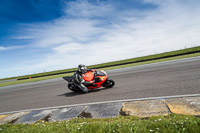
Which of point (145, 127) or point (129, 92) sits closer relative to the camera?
point (145, 127)

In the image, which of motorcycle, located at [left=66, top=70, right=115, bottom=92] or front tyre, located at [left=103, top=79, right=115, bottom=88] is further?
front tyre, located at [left=103, top=79, right=115, bottom=88]

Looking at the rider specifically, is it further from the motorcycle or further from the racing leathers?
the motorcycle

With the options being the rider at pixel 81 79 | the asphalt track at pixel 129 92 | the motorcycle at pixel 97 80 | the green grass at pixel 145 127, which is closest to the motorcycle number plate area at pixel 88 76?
the motorcycle at pixel 97 80

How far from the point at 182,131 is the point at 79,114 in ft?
9.91

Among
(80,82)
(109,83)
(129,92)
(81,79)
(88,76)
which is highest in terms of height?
(88,76)

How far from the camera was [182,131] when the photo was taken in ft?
8.48

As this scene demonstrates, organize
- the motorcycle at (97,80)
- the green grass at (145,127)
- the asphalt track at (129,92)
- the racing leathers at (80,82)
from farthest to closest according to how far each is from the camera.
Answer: the motorcycle at (97,80) → the racing leathers at (80,82) → the asphalt track at (129,92) → the green grass at (145,127)

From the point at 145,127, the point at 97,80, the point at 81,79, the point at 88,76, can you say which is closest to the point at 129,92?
the point at 97,80

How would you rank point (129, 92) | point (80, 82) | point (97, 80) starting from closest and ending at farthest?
point (129, 92) → point (80, 82) → point (97, 80)

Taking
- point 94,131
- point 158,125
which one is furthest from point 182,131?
point 94,131

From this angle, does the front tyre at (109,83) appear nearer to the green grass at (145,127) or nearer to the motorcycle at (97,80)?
the motorcycle at (97,80)

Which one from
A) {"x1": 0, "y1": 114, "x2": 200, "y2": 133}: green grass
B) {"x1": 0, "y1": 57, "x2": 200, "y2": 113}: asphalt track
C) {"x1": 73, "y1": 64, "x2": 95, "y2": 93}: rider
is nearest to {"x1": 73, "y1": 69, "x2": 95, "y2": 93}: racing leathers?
{"x1": 73, "y1": 64, "x2": 95, "y2": 93}: rider

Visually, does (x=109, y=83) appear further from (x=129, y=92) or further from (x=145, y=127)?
(x=145, y=127)

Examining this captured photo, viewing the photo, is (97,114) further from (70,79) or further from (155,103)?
(70,79)
